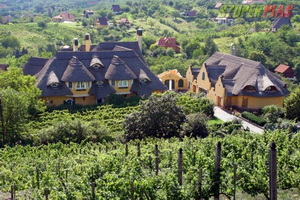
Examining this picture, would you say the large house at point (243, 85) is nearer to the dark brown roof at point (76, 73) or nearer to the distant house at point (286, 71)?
the dark brown roof at point (76, 73)

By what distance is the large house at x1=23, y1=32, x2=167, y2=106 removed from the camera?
37312 mm

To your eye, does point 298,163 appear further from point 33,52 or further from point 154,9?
point 154,9

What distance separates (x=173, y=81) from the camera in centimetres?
4694

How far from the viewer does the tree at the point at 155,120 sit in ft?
89.6

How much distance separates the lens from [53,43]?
81688mm

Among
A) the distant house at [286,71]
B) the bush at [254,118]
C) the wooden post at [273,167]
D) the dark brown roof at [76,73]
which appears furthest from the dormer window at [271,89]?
the wooden post at [273,167]

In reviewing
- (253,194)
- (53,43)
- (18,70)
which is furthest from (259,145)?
(53,43)

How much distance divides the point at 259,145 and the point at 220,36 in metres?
66.1

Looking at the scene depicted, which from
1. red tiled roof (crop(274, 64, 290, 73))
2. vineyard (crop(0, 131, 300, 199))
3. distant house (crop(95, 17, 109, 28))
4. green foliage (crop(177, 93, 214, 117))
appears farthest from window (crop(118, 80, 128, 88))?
distant house (crop(95, 17, 109, 28))

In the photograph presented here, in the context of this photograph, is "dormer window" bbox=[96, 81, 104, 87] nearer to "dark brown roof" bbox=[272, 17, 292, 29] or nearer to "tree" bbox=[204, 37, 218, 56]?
"tree" bbox=[204, 37, 218, 56]

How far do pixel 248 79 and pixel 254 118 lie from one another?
210 inches

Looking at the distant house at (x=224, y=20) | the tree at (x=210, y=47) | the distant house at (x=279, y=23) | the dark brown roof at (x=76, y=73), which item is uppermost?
the distant house at (x=224, y=20)

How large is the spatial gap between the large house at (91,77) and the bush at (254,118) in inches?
322

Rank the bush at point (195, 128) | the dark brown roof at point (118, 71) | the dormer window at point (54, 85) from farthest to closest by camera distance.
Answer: the dark brown roof at point (118, 71)
the dormer window at point (54, 85)
the bush at point (195, 128)
